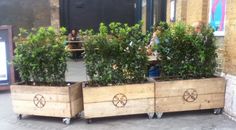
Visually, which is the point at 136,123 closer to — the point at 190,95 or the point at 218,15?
the point at 190,95

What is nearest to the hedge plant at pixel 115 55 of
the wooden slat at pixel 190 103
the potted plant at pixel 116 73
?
the potted plant at pixel 116 73

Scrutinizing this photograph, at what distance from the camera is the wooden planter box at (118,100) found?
523 centimetres

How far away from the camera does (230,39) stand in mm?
5504

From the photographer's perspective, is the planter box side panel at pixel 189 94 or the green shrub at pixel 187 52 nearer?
the planter box side panel at pixel 189 94

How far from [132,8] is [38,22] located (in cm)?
412

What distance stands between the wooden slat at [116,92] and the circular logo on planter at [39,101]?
0.65m

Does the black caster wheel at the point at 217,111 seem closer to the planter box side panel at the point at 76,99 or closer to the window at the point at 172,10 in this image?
the planter box side panel at the point at 76,99

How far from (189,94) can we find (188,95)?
23 mm

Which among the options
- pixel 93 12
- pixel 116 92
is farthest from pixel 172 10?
pixel 93 12

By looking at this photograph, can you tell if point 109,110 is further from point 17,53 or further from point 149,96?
point 17,53

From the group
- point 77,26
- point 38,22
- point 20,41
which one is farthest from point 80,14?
point 20,41

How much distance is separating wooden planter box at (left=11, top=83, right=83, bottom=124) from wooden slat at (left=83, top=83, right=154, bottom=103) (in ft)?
0.75

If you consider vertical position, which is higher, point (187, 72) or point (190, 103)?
point (187, 72)

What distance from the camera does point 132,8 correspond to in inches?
615
